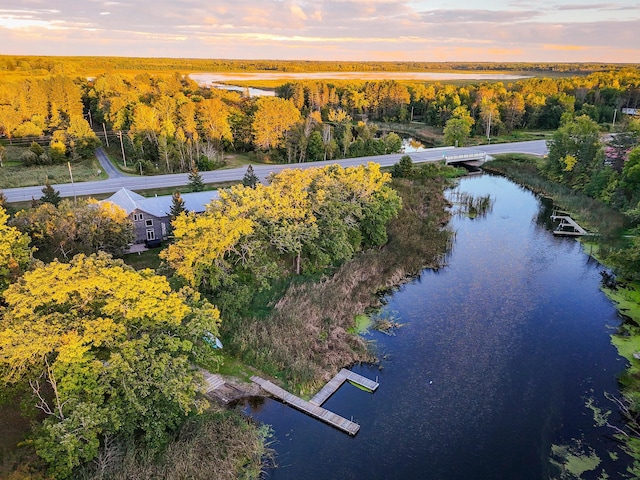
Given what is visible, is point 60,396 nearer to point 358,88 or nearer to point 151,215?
point 151,215

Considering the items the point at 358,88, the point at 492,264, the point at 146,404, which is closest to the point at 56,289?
the point at 146,404

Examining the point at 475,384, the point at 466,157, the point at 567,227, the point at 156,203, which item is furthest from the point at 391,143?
the point at 475,384

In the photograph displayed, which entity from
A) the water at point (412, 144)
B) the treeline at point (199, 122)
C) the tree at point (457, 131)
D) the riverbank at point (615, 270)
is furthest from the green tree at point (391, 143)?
the riverbank at point (615, 270)

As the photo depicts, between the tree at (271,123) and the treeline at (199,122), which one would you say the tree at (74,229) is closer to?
the treeline at (199,122)

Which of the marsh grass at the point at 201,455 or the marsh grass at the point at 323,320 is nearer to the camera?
the marsh grass at the point at 201,455

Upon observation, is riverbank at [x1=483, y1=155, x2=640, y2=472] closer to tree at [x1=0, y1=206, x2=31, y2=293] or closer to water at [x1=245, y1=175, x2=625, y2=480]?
water at [x1=245, y1=175, x2=625, y2=480]
